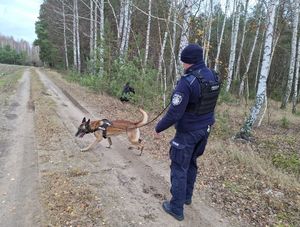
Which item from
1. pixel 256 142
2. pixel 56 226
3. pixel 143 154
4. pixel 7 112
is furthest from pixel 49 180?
pixel 7 112

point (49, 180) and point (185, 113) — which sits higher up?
point (185, 113)

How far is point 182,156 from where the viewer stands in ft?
15.1

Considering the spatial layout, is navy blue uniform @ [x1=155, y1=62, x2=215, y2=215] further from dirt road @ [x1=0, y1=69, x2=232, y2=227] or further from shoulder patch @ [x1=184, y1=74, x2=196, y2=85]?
dirt road @ [x1=0, y1=69, x2=232, y2=227]

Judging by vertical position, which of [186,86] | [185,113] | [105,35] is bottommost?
[185,113]

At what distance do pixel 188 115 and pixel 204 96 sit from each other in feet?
1.14

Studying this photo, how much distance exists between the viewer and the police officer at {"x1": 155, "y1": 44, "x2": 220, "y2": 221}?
436 cm

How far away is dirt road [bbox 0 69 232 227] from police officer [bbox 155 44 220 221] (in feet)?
2.09

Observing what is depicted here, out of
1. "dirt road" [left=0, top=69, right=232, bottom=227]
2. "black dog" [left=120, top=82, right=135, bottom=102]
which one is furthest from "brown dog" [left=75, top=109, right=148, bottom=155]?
"black dog" [left=120, top=82, right=135, bottom=102]

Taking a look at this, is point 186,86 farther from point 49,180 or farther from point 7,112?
point 7,112

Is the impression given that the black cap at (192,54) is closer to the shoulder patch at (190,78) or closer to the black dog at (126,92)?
the shoulder patch at (190,78)

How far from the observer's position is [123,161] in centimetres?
735

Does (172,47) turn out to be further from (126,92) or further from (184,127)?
(184,127)

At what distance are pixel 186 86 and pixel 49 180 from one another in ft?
10.6

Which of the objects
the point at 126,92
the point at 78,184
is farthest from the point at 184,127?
the point at 126,92
